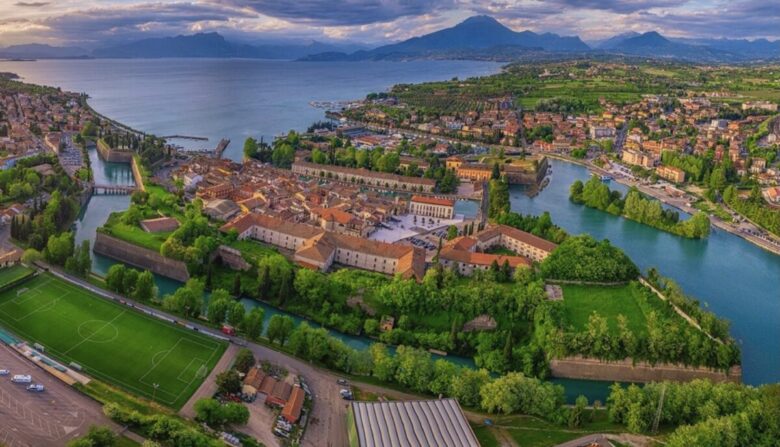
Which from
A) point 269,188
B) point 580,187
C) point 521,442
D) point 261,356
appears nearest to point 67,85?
point 269,188

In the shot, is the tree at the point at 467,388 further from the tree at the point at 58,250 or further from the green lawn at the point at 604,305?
the tree at the point at 58,250

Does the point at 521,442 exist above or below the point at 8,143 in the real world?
below

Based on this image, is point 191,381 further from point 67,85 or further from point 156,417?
point 67,85

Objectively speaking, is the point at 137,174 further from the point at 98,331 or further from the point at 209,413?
the point at 209,413

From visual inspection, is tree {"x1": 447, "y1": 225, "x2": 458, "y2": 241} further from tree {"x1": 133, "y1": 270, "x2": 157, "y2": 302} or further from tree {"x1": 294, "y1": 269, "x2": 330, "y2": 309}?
tree {"x1": 133, "y1": 270, "x2": 157, "y2": 302}

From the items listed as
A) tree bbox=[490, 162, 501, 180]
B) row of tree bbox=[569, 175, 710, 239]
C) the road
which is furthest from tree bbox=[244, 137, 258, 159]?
the road

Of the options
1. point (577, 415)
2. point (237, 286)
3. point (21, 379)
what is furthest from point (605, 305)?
point (21, 379)

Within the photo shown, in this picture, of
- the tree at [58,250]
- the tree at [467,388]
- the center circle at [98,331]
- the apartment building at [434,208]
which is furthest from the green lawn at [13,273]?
the apartment building at [434,208]
